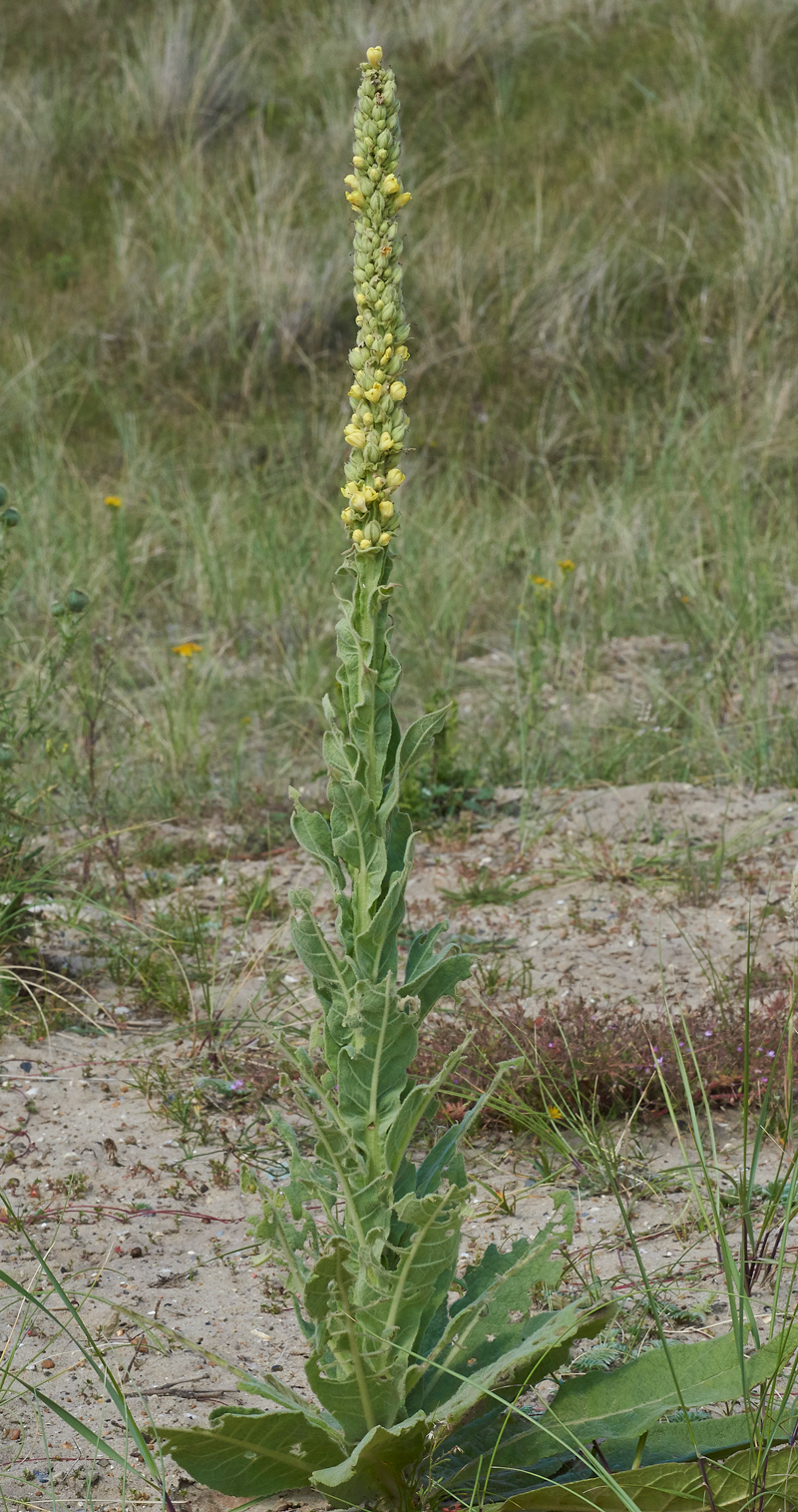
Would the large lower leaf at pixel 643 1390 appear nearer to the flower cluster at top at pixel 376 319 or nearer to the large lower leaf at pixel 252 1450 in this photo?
the large lower leaf at pixel 252 1450

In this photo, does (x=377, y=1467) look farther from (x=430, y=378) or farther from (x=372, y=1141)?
(x=430, y=378)

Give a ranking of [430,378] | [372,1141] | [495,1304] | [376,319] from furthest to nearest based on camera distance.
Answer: [430,378], [495,1304], [372,1141], [376,319]

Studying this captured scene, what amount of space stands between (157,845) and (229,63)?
8.22 metres

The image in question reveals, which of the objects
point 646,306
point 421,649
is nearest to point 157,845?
point 421,649

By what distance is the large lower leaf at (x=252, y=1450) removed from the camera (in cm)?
138

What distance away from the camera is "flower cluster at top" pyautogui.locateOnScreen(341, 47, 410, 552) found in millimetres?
1308

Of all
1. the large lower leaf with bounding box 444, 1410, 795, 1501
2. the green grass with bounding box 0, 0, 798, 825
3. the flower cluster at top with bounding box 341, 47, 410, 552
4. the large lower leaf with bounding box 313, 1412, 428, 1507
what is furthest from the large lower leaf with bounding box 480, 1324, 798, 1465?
the green grass with bounding box 0, 0, 798, 825

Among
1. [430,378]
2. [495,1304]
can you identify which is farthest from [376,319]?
[430,378]

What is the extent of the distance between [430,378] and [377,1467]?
6292 millimetres

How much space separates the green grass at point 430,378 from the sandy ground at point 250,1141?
0.44 meters

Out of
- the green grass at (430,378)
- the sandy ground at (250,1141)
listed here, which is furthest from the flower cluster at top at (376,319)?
the green grass at (430,378)

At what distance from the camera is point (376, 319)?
4.40 feet

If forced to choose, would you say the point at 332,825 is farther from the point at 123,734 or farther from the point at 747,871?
the point at 123,734

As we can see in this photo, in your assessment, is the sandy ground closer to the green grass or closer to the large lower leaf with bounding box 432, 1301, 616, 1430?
the large lower leaf with bounding box 432, 1301, 616, 1430
